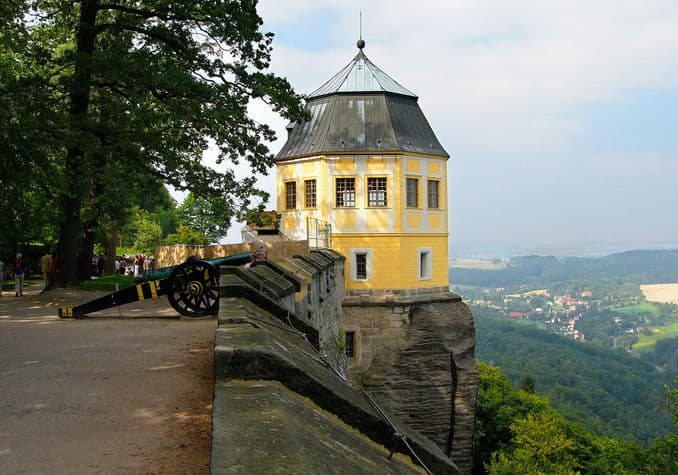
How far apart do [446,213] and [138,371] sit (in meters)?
27.3

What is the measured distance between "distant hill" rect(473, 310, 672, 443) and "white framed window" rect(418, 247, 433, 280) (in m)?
34.3

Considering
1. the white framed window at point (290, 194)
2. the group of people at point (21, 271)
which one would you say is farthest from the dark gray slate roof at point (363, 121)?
the group of people at point (21, 271)

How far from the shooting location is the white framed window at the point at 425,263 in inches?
1270

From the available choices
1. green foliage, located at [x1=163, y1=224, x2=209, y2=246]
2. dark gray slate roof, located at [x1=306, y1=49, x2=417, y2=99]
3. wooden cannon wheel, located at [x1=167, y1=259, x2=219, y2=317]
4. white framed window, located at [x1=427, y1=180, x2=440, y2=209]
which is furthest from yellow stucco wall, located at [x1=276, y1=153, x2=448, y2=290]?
green foliage, located at [x1=163, y1=224, x2=209, y2=246]

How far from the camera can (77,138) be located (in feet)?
65.4

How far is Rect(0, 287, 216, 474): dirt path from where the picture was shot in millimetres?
4188

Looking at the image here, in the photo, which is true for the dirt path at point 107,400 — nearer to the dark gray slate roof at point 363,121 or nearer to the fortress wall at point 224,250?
the fortress wall at point 224,250

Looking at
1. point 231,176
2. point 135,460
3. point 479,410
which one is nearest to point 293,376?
point 135,460

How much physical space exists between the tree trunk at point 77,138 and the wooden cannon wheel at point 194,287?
8610 millimetres

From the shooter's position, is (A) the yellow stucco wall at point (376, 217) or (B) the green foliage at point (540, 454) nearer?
(A) the yellow stucco wall at point (376, 217)

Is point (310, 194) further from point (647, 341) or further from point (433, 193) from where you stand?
point (647, 341)

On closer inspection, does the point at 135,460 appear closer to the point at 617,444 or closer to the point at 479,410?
the point at 617,444

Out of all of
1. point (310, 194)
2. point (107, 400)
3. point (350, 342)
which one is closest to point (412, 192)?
point (310, 194)

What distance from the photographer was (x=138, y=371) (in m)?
7.34
